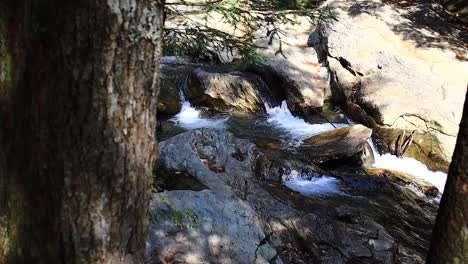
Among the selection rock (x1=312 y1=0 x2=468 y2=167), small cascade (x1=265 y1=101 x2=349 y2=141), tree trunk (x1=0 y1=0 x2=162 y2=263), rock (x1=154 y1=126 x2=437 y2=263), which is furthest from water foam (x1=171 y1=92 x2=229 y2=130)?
tree trunk (x1=0 y1=0 x2=162 y2=263)

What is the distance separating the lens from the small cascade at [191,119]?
11.2 metres

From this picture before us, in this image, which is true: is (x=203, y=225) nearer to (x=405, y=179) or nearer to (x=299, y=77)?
(x=405, y=179)

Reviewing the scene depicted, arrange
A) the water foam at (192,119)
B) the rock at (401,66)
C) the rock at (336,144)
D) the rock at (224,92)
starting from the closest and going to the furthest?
the rock at (336,144), the rock at (401,66), the water foam at (192,119), the rock at (224,92)

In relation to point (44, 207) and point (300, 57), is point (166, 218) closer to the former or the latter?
point (44, 207)

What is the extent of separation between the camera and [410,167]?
31.7ft

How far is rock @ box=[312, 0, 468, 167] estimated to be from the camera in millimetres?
10531

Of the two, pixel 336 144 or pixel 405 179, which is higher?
pixel 336 144

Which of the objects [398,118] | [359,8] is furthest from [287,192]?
[359,8]

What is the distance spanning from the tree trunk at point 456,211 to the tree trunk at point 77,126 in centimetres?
202

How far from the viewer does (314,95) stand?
1196 centimetres

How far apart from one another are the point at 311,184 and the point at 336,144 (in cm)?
180

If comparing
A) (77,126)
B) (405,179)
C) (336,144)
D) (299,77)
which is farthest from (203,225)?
(299,77)

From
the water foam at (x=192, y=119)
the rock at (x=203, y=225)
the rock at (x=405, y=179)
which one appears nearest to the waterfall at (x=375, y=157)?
the rock at (x=405, y=179)

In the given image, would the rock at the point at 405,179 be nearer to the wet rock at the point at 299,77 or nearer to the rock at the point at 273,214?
the rock at the point at 273,214
